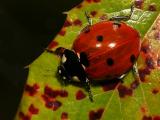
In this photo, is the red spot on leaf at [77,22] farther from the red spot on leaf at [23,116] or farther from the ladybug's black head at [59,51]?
the red spot on leaf at [23,116]

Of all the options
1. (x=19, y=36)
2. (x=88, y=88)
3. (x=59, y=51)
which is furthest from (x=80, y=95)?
(x=19, y=36)

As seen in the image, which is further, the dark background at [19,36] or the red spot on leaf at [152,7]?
the dark background at [19,36]

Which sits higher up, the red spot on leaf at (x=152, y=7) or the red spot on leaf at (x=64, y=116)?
the red spot on leaf at (x=152, y=7)

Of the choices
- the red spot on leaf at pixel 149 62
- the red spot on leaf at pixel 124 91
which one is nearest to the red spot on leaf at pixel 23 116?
the red spot on leaf at pixel 124 91

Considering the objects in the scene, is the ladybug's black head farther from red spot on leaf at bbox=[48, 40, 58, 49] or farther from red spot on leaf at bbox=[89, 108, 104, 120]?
red spot on leaf at bbox=[89, 108, 104, 120]

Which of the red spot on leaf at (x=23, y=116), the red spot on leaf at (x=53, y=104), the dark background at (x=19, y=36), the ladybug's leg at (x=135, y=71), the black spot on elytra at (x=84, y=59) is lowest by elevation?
the dark background at (x=19, y=36)

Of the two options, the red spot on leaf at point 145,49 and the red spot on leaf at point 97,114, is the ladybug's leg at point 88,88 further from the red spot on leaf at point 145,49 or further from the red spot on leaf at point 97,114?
the red spot on leaf at point 145,49

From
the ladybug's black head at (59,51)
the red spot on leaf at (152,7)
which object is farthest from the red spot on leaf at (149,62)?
the ladybug's black head at (59,51)

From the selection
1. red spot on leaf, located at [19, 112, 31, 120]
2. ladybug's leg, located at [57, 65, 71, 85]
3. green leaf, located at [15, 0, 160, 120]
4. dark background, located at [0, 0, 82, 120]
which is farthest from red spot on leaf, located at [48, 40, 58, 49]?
dark background, located at [0, 0, 82, 120]
